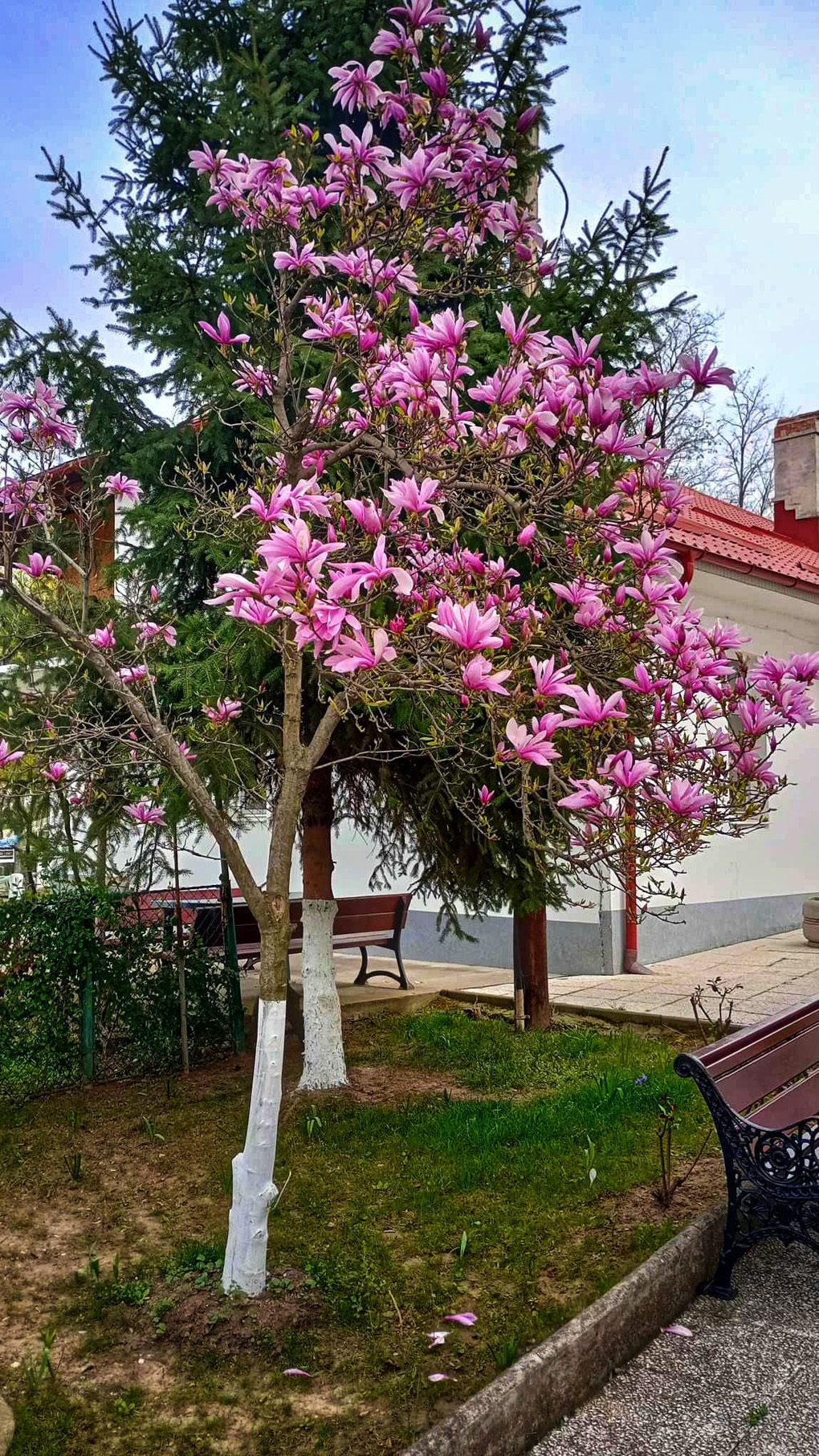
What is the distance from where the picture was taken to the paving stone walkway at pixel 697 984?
8438 mm

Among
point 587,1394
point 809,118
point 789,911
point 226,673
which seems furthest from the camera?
point 789,911

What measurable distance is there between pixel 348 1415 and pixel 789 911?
12.8 metres

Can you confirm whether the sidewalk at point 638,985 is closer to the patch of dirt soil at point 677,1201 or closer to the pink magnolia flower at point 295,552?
the patch of dirt soil at point 677,1201

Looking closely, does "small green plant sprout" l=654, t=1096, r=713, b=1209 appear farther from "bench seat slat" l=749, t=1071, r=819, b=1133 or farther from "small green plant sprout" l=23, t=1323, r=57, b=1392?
"small green plant sprout" l=23, t=1323, r=57, b=1392

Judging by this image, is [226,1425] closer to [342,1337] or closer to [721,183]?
[342,1337]

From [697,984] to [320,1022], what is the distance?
5.07 meters

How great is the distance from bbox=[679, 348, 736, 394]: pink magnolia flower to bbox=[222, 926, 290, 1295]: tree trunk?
2203mm

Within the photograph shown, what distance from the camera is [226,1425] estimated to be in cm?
282

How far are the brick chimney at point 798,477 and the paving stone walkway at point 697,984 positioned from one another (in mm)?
8207

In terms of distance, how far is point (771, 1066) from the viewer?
4340 mm

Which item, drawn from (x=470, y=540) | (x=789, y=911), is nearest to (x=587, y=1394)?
(x=470, y=540)

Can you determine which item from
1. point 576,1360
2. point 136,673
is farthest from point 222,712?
point 576,1360

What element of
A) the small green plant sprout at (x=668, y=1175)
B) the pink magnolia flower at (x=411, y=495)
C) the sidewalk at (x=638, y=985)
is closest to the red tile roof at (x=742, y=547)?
the sidewalk at (x=638, y=985)

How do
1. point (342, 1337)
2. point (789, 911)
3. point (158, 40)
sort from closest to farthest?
point (342, 1337) → point (158, 40) → point (789, 911)
